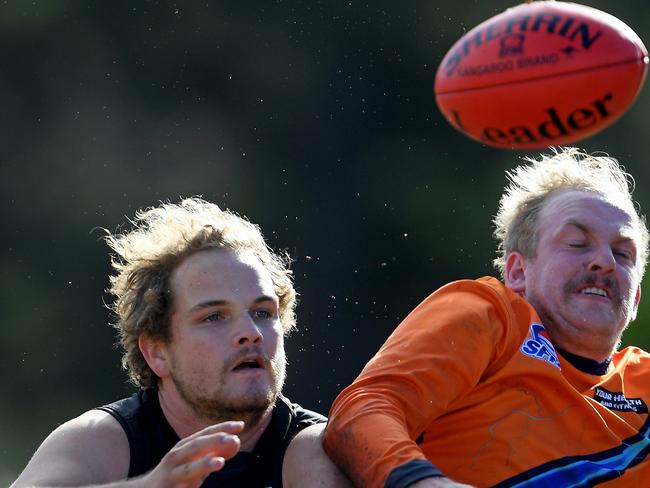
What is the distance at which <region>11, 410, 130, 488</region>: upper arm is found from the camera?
11.7ft

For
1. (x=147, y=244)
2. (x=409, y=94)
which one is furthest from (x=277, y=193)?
(x=147, y=244)

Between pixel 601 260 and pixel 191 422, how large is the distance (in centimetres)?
135

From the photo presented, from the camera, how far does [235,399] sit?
376cm

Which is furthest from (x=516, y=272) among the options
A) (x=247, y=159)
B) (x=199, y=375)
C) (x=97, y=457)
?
(x=247, y=159)

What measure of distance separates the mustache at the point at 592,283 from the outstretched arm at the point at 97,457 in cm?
132

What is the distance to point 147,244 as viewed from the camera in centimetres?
421

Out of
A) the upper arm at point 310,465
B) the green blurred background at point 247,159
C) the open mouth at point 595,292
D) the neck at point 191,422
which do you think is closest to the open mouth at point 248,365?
the neck at point 191,422

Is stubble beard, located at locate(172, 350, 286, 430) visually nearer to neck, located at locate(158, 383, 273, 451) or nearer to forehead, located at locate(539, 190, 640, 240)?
neck, located at locate(158, 383, 273, 451)

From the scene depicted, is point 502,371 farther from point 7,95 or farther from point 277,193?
point 7,95

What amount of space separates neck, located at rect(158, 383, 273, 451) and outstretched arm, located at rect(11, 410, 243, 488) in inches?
7.1

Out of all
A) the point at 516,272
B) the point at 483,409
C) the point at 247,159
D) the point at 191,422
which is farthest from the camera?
the point at 247,159

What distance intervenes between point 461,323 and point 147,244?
3.59ft

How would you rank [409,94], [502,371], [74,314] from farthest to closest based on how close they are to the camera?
[409,94]
[74,314]
[502,371]

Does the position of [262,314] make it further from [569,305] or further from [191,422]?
[569,305]
